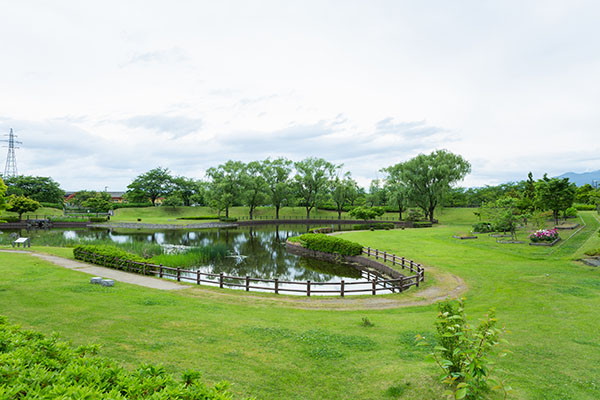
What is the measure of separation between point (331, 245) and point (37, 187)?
8699cm

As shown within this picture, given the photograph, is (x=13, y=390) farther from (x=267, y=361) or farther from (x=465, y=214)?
(x=465, y=214)

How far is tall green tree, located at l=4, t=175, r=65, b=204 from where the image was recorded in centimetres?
8100

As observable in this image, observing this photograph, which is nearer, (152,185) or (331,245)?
(331,245)

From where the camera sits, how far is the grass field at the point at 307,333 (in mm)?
6578

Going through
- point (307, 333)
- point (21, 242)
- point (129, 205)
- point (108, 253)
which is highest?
point (129, 205)

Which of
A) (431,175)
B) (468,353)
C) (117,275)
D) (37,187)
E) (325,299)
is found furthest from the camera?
(37,187)

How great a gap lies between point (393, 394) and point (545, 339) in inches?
233

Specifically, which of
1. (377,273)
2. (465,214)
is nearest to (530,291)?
(377,273)

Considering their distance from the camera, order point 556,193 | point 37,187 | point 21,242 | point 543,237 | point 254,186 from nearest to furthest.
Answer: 1. point 543,237
2. point 21,242
3. point 556,193
4. point 254,186
5. point 37,187

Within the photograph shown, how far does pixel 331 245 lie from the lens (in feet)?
97.5

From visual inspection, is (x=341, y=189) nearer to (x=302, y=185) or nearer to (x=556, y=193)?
(x=302, y=185)

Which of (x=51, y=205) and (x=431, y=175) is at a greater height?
(x=431, y=175)

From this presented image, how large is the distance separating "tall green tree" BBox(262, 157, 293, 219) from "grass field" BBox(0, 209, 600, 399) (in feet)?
202

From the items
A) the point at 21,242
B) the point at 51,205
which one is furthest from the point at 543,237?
the point at 51,205
